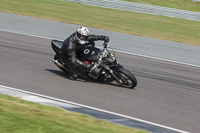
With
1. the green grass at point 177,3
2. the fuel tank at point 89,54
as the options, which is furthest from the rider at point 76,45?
the green grass at point 177,3

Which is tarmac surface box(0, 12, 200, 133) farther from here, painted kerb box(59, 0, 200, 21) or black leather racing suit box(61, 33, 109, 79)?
painted kerb box(59, 0, 200, 21)

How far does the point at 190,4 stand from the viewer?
3014cm

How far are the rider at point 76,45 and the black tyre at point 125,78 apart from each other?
797 millimetres

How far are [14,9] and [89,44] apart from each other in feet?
46.8

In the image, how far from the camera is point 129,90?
9648 mm

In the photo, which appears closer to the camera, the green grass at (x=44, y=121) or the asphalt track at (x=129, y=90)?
the green grass at (x=44, y=121)

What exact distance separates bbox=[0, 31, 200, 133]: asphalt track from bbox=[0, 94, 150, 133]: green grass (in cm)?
126

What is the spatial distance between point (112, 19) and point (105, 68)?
1343 centimetres

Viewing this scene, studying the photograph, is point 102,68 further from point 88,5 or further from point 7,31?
point 88,5

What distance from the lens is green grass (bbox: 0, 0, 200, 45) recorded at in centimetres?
1966

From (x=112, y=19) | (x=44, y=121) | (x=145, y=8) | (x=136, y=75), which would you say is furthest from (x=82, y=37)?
(x=145, y=8)

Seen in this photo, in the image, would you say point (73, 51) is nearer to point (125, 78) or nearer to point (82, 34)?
point (82, 34)

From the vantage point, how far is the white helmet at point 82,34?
9734 millimetres

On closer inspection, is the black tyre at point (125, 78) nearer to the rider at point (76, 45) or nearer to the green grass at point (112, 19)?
the rider at point (76, 45)
